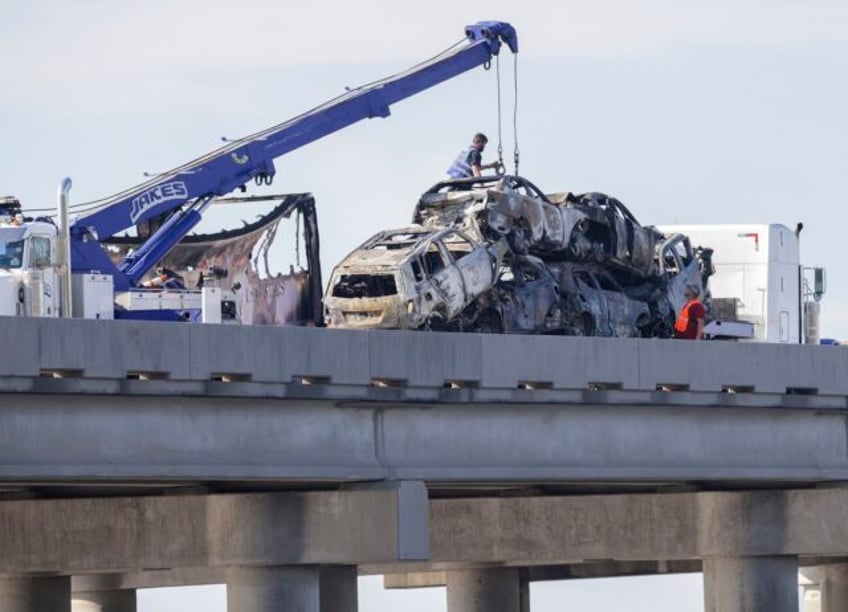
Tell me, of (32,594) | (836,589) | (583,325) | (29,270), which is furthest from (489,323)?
(836,589)

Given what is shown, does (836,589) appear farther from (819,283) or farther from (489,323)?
(489,323)

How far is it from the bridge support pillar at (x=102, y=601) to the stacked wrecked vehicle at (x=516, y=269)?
496 inches

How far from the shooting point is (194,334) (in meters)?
25.4

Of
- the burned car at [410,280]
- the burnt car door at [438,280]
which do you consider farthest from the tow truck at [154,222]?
the burnt car door at [438,280]

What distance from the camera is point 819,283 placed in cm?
4772

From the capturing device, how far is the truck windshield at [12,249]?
34.1 meters

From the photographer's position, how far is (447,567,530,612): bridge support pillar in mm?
46906

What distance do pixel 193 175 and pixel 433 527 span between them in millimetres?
7822

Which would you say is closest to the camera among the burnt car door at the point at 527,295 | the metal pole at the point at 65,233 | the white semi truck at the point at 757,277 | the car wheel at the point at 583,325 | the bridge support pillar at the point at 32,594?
the metal pole at the point at 65,233

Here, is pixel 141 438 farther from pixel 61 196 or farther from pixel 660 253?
pixel 660 253

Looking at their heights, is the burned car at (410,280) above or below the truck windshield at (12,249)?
below

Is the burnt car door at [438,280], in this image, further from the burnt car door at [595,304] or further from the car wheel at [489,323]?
the burnt car door at [595,304]

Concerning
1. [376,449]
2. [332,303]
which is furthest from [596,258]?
[376,449]

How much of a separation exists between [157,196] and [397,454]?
12.3 metres
